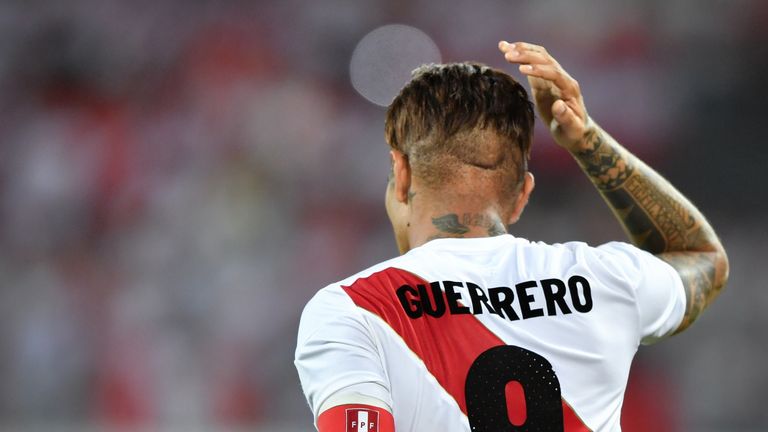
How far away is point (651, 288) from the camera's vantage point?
1.64 m

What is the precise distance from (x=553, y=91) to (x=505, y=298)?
16.4 inches

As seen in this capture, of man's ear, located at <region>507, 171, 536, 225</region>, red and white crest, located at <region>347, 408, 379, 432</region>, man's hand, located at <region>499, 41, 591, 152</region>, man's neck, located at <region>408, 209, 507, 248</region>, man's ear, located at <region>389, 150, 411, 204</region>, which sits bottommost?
red and white crest, located at <region>347, 408, 379, 432</region>

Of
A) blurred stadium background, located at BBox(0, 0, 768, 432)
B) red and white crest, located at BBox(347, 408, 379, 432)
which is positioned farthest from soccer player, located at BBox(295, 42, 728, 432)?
blurred stadium background, located at BBox(0, 0, 768, 432)

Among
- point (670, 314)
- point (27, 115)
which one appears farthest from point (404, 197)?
point (27, 115)

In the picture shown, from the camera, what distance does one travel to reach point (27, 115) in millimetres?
7469

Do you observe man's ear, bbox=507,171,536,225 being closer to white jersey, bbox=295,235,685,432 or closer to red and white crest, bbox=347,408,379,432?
white jersey, bbox=295,235,685,432

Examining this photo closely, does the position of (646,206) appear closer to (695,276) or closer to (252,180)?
(695,276)

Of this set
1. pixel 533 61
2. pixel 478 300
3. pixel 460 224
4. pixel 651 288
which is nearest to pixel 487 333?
pixel 478 300

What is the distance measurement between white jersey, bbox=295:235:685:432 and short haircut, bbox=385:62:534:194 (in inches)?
5.0

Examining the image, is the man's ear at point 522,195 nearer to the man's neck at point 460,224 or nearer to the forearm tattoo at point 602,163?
the man's neck at point 460,224

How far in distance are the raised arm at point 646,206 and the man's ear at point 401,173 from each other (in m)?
0.29

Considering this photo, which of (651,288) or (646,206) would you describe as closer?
(651,288)

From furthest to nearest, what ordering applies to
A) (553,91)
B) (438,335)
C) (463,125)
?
1. (553,91)
2. (463,125)
3. (438,335)

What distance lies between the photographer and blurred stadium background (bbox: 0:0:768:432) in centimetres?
623
